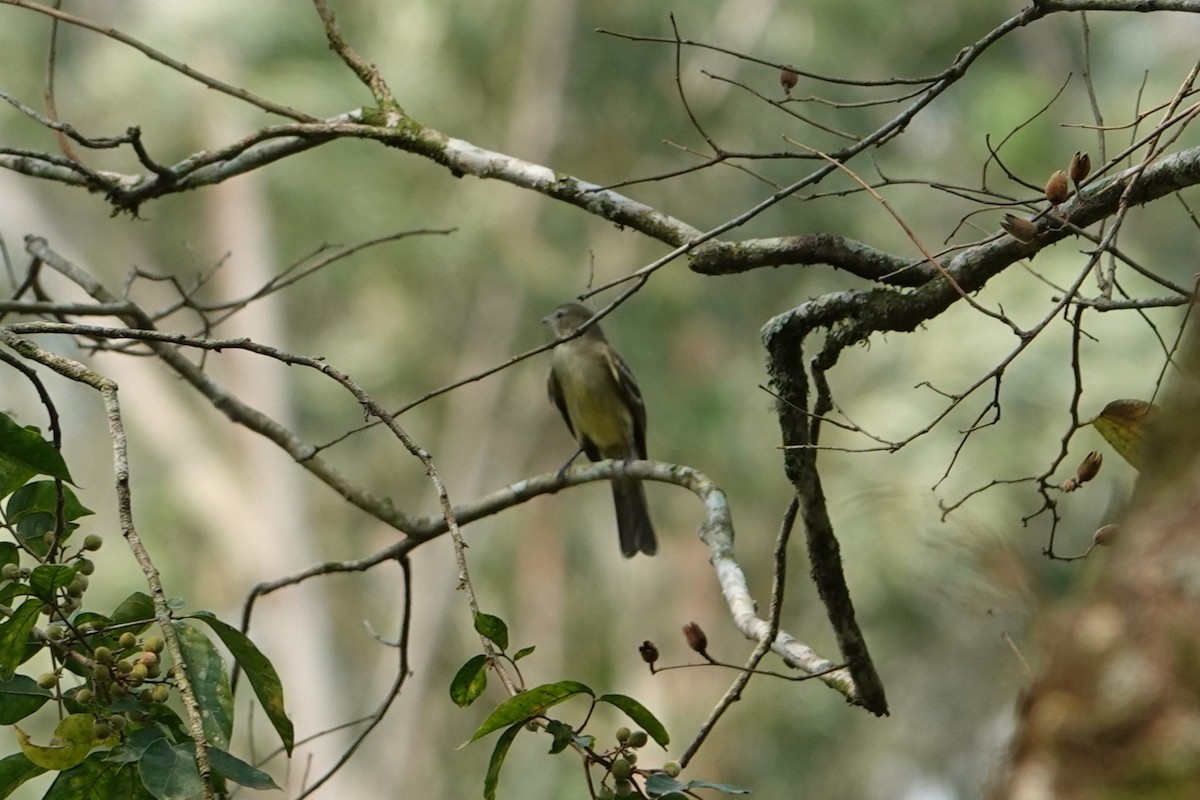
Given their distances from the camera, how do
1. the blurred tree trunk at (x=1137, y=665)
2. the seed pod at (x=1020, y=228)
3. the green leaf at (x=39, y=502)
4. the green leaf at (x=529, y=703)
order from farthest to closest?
the seed pod at (x=1020, y=228) → the green leaf at (x=39, y=502) → the green leaf at (x=529, y=703) → the blurred tree trunk at (x=1137, y=665)

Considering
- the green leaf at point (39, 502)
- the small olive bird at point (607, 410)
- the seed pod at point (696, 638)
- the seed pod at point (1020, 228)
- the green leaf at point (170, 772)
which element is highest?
the small olive bird at point (607, 410)

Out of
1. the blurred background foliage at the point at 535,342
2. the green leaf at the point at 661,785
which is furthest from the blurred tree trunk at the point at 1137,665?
the blurred background foliage at the point at 535,342

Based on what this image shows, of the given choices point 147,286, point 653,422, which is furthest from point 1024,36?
point 147,286

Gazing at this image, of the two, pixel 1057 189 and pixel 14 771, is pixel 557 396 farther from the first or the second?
pixel 14 771

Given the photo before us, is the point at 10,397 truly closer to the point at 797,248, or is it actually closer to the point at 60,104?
the point at 60,104

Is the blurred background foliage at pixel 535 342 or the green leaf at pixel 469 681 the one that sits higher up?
the blurred background foliage at pixel 535 342

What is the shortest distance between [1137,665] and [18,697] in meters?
1.76

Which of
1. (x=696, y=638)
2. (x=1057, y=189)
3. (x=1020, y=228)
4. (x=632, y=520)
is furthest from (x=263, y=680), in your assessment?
(x=632, y=520)

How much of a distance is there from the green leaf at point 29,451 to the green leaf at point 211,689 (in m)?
0.32

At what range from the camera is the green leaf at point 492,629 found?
2055 millimetres

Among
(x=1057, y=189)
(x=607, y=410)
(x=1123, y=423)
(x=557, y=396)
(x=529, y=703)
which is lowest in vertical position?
(x=529, y=703)

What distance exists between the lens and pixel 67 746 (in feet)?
6.63

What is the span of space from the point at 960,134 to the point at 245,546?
32.1ft

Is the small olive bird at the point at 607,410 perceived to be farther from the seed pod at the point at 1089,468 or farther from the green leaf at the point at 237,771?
the green leaf at the point at 237,771
